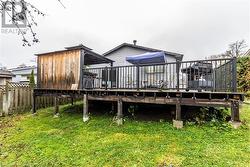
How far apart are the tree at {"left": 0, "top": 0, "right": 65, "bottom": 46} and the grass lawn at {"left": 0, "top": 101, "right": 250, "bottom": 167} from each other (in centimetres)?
385

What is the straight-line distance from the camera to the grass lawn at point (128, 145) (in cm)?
544

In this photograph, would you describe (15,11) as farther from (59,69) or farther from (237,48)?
(237,48)

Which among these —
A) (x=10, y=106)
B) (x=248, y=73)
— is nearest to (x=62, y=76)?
(x=10, y=106)

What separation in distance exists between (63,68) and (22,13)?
8.64 metres

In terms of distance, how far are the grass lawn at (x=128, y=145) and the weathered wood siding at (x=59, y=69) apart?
104 inches

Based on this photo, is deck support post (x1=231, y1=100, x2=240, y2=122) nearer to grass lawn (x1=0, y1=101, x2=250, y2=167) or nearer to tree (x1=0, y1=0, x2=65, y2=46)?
grass lawn (x1=0, y1=101, x2=250, y2=167)

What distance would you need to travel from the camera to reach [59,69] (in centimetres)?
1132

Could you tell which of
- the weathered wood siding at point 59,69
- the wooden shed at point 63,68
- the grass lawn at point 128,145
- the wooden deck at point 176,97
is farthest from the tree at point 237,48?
the wooden deck at point 176,97

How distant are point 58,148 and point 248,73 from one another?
13.2 metres

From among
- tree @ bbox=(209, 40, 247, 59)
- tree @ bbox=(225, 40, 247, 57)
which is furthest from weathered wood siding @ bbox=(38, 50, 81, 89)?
tree @ bbox=(225, 40, 247, 57)

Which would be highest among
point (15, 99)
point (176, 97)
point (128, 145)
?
point (176, 97)

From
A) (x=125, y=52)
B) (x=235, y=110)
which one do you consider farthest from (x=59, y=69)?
(x=235, y=110)

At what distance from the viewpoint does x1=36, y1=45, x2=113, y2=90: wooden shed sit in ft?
34.4

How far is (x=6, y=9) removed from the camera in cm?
269
